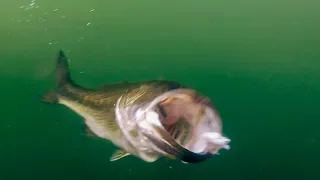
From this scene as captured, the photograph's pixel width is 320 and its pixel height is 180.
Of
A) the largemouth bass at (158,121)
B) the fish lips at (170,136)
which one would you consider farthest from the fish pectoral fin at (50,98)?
the fish lips at (170,136)

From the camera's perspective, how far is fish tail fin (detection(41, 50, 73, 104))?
2.65 meters

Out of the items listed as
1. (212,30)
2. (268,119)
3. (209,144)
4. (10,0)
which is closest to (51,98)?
(209,144)

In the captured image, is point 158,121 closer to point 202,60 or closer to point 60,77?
point 60,77

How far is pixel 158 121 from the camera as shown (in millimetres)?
1704

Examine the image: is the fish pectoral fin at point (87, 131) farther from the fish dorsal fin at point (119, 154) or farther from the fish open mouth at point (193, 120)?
the fish open mouth at point (193, 120)

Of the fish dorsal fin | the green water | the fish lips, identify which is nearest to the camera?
the fish lips

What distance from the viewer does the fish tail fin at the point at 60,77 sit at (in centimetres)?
265

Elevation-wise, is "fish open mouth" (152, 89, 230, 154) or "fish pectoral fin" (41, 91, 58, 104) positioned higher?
"fish open mouth" (152, 89, 230, 154)

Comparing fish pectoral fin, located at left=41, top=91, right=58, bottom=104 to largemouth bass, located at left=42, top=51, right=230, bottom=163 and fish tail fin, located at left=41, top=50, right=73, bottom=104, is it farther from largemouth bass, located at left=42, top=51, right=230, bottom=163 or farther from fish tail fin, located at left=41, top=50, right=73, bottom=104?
largemouth bass, located at left=42, top=51, right=230, bottom=163

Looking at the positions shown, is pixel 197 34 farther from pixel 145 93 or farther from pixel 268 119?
pixel 145 93

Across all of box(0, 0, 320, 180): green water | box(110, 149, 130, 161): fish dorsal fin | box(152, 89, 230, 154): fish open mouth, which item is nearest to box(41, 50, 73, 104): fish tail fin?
box(110, 149, 130, 161): fish dorsal fin

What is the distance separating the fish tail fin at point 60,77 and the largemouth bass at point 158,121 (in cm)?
42

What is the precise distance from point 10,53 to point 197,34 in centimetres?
983

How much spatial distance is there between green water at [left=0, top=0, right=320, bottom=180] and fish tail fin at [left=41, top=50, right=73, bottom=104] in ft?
20.4
